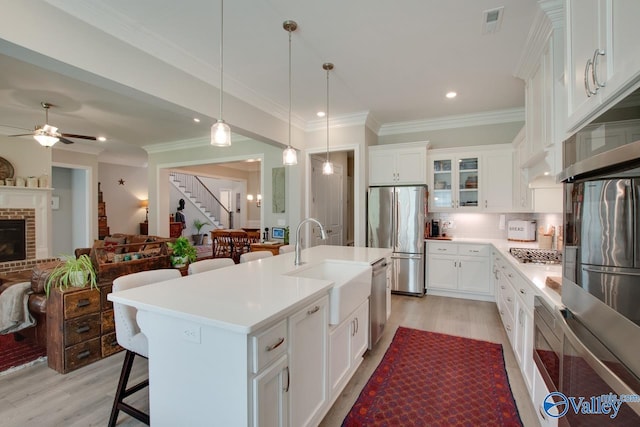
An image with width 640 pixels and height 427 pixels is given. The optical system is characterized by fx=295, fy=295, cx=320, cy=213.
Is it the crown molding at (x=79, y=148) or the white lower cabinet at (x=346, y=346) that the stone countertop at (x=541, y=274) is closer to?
the white lower cabinet at (x=346, y=346)

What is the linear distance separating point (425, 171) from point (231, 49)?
3.13 metres

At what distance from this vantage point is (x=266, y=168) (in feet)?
17.5

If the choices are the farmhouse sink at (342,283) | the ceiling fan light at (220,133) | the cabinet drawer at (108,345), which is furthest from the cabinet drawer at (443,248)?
the cabinet drawer at (108,345)

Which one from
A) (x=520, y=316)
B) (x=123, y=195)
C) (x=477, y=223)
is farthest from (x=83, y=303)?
(x=123, y=195)

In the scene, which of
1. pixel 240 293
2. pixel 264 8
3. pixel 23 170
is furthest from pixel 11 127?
pixel 240 293

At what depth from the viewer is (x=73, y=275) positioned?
8.66 ft

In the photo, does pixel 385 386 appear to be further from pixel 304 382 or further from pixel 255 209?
pixel 255 209

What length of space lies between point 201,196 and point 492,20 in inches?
478

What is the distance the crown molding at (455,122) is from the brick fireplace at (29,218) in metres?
6.47

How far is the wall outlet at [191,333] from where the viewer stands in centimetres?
129

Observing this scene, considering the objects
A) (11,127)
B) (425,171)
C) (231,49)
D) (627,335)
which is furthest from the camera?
(11,127)

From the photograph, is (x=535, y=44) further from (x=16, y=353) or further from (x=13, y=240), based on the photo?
(x=13, y=240)

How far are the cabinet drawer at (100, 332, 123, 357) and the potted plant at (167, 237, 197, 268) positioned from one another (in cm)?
94

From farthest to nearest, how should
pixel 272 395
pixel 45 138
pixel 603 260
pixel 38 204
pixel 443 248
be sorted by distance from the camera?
pixel 38 204
pixel 443 248
pixel 45 138
pixel 272 395
pixel 603 260
